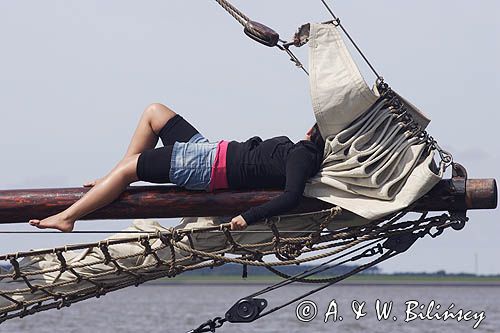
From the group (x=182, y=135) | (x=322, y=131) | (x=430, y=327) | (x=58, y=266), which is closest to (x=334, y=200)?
(x=322, y=131)

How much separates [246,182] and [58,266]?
40.1 inches

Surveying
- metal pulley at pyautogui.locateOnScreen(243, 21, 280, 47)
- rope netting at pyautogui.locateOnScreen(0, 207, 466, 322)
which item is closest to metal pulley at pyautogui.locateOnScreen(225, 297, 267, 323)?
rope netting at pyautogui.locateOnScreen(0, 207, 466, 322)

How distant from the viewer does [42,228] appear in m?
6.40

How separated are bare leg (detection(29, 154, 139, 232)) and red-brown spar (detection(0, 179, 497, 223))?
0.08 m

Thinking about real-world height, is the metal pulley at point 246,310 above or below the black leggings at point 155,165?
below

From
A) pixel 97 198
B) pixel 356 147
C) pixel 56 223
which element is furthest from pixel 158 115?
pixel 356 147

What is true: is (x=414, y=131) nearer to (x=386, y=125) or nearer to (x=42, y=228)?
(x=386, y=125)

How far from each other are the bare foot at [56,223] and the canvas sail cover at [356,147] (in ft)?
3.88

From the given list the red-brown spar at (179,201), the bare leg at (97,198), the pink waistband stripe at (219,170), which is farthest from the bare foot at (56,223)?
the pink waistband stripe at (219,170)

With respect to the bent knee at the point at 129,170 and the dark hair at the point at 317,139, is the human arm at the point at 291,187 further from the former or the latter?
the bent knee at the point at 129,170

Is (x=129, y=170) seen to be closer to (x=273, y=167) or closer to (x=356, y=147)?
(x=273, y=167)

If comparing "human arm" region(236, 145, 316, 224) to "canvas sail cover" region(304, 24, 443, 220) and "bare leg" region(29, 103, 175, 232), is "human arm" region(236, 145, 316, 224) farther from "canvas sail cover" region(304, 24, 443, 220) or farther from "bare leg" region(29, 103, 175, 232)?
"bare leg" region(29, 103, 175, 232)

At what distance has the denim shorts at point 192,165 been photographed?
21.0 ft

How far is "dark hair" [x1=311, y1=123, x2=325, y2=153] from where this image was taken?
6.39 meters
